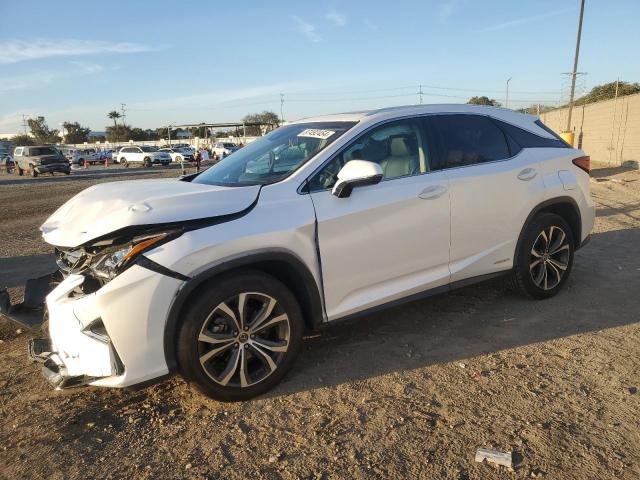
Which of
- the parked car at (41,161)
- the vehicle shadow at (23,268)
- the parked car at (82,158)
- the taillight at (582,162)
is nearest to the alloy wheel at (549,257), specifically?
the taillight at (582,162)

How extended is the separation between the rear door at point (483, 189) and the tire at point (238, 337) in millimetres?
1532

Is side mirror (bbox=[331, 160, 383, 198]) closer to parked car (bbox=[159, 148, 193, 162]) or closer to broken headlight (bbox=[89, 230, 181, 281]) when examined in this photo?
broken headlight (bbox=[89, 230, 181, 281])

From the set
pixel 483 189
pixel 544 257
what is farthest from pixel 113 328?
pixel 544 257

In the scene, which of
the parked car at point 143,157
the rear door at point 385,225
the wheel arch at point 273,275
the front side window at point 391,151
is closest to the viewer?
the wheel arch at point 273,275

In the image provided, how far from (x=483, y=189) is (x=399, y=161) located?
2.61 feet

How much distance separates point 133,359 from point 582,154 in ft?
14.5

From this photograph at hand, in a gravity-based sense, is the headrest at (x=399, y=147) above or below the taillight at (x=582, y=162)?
above

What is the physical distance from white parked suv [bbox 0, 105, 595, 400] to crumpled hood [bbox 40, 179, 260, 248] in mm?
12

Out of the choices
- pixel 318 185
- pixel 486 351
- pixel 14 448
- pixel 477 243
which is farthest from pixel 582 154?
pixel 14 448

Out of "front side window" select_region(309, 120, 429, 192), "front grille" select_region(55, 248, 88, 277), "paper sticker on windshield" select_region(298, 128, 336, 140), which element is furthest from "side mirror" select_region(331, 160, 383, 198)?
"front grille" select_region(55, 248, 88, 277)

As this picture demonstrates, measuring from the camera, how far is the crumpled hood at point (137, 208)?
2.90m

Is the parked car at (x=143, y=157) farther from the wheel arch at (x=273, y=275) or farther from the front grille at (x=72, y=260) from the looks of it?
the wheel arch at (x=273, y=275)

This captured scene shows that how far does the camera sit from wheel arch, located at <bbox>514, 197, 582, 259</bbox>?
443 cm

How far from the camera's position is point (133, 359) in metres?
2.78
